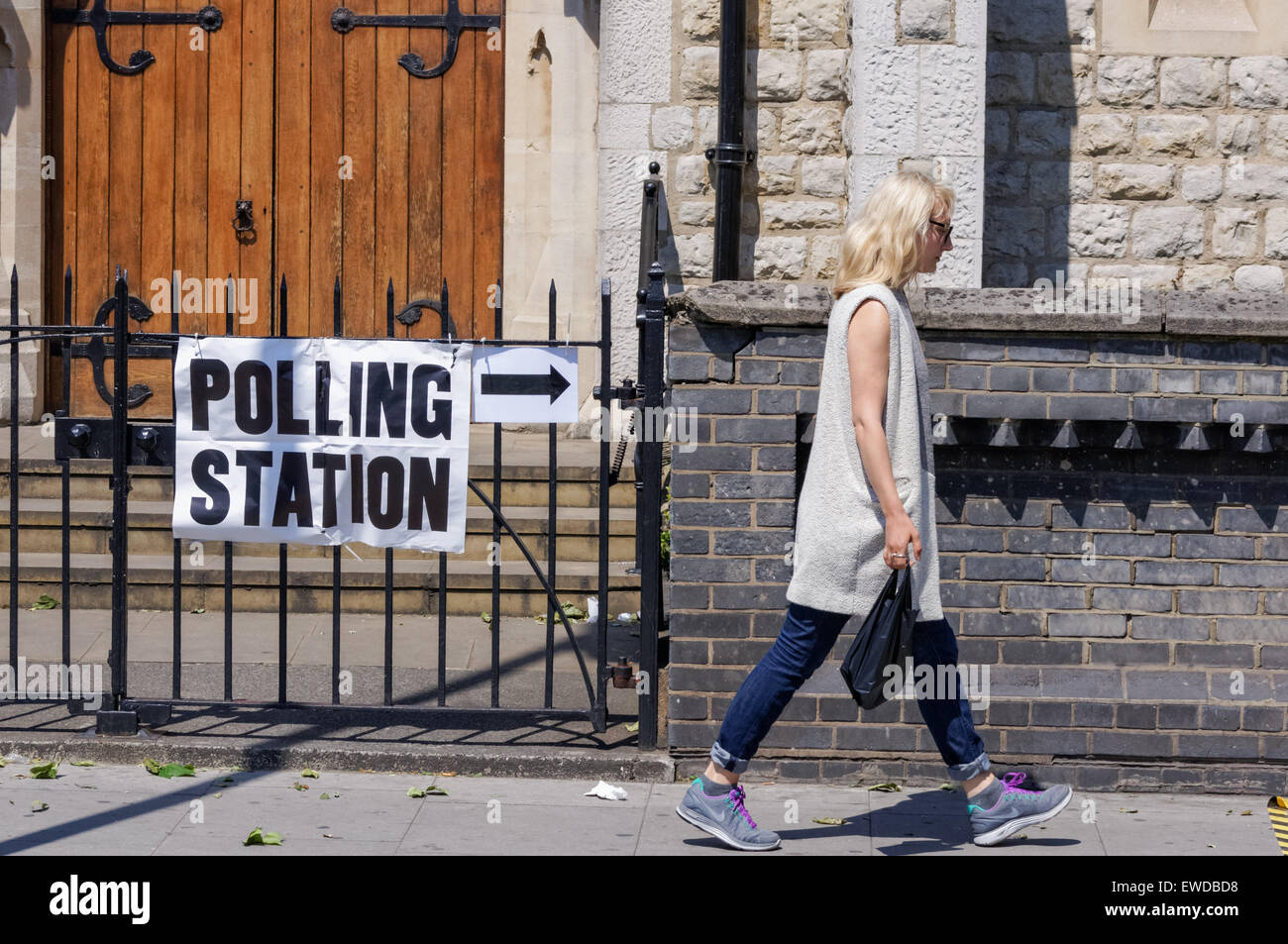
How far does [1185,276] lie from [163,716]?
5.77 meters

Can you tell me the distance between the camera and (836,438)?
4.29 metres

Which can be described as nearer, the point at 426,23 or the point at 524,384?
the point at 524,384

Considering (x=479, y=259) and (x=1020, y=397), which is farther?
(x=479, y=259)

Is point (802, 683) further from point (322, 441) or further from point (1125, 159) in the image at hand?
point (1125, 159)

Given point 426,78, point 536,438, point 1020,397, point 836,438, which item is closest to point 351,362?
point 836,438

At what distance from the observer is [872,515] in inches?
167

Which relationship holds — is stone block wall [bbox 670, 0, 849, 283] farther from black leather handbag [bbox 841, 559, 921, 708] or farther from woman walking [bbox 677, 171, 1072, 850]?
black leather handbag [bbox 841, 559, 921, 708]

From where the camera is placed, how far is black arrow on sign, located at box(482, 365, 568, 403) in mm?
5195

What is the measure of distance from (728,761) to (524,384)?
152 centimetres

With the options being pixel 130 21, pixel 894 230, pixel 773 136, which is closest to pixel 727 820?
pixel 894 230

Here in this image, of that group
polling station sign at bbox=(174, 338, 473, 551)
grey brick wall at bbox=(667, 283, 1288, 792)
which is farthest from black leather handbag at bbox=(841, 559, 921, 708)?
polling station sign at bbox=(174, 338, 473, 551)

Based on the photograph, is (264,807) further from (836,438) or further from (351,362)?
(836,438)

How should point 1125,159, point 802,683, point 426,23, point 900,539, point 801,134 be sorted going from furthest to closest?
point 426,23, point 1125,159, point 801,134, point 802,683, point 900,539

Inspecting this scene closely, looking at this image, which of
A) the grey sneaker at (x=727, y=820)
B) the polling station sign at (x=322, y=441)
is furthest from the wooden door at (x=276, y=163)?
the grey sneaker at (x=727, y=820)
